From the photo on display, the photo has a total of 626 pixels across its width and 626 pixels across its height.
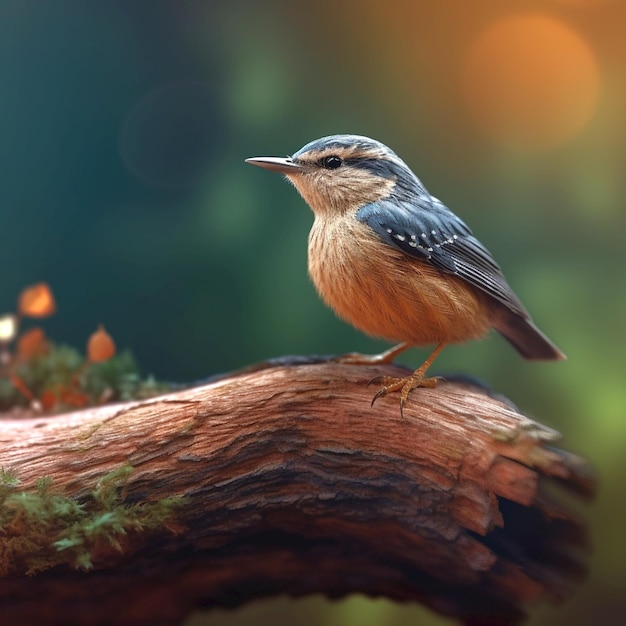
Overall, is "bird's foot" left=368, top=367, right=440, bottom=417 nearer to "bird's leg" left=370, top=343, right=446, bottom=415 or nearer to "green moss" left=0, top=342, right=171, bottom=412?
"bird's leg" left=370, top=343, right=446, bottom=415

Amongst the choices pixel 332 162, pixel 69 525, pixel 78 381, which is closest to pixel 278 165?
pixel 332 162

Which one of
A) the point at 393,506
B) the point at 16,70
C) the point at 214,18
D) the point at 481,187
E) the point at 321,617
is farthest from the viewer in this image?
the point at 16,70

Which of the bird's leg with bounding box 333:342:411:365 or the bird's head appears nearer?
the bird's head

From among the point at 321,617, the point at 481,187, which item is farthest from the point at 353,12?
the point at 321,617

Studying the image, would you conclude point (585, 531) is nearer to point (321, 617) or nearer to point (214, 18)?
point (321, 617)

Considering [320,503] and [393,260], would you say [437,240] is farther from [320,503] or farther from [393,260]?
[320,503]

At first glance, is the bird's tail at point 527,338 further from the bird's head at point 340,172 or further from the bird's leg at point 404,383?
the bird's head at point 340,172

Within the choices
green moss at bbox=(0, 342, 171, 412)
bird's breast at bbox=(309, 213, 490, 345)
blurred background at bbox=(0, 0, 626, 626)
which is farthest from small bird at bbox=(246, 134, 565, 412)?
green moss at bbox=(0, 342, 171, 412)
